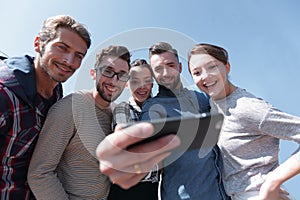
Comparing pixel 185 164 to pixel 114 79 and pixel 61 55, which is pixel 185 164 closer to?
pixel 114 79

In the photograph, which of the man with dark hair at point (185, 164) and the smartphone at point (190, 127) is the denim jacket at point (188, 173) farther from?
the smartphone at point (190, 127)

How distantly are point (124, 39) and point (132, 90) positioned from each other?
41 cm

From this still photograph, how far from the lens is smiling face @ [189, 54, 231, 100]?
5.29 feet

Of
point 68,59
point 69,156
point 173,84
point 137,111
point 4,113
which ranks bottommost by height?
point 69,156

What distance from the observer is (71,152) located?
1648 mm

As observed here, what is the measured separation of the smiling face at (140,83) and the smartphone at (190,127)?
1000 millimetres

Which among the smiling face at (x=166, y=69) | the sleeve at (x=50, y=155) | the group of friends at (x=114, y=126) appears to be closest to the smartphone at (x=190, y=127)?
the group of friends at (x=114, y=126)

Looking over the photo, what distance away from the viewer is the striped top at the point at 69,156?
1547mm

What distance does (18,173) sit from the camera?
1.57 m

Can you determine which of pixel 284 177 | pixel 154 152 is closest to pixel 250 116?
pixel 284 177

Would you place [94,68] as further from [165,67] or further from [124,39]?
[165,67]

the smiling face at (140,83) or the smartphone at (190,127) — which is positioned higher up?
the smartphone at (190,127)

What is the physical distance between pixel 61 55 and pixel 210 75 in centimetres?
106

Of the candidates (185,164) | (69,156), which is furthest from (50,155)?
(185,164)
